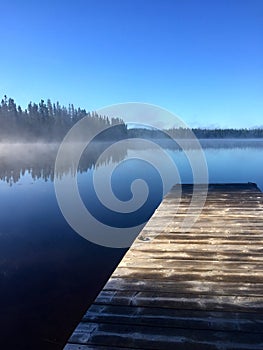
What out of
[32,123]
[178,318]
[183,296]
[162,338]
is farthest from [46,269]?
[32,123]

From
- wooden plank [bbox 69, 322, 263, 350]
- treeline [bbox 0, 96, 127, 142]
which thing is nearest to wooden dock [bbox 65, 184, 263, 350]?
wooden plank [bbox 69, 322, 263, 350]

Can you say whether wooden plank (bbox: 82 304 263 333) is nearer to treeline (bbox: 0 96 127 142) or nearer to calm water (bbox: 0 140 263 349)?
calm water (bbox: 0 140 263 349)

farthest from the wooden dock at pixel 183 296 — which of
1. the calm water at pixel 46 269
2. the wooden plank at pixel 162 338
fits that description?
the calm water at pixel 46 269

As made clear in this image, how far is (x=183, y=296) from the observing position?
8.46 ft

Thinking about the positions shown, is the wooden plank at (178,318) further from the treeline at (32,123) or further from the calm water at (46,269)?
the treeline at (32,123)

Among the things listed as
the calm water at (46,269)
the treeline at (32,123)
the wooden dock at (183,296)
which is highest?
the treeline at (32,123)

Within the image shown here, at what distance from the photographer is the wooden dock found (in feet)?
6.68

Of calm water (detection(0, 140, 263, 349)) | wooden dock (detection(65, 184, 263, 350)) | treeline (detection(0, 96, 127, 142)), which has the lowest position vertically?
calm water (detection(0, 140, 263, 349))

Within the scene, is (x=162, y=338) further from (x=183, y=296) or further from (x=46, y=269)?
(x=46, y=269)

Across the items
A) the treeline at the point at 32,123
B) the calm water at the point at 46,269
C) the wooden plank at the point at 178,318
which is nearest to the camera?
the wooden plank at the point at 178,318

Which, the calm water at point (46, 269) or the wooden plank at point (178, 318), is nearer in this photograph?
the wooden plank at point (178, 318)

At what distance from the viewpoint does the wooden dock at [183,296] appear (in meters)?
2.04

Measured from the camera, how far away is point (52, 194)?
10.7m

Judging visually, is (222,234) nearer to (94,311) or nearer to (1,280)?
(94,311)
